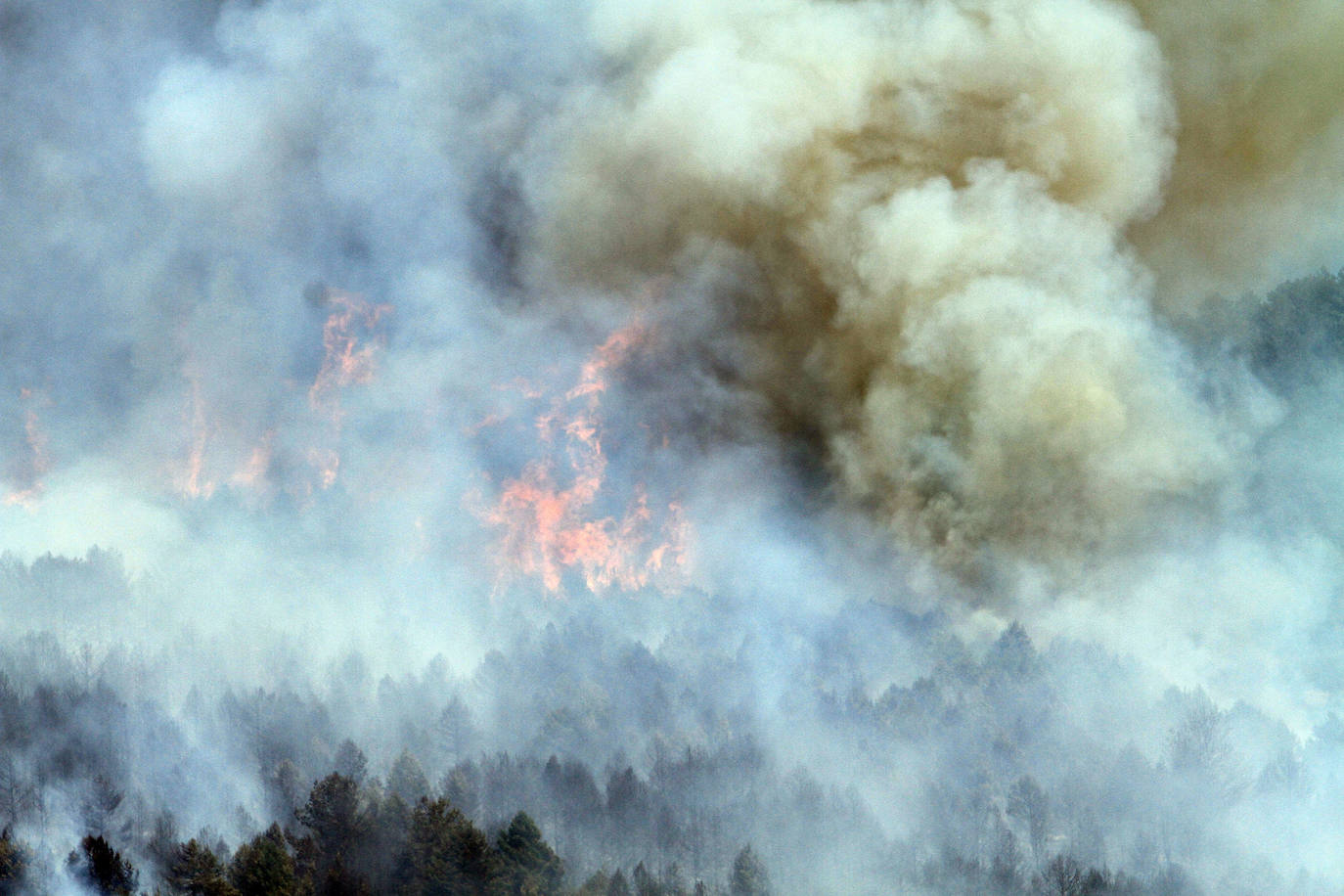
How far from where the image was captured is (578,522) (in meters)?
114

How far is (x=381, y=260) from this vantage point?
119188 millimetres

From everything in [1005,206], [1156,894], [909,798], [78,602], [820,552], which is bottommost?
[1156,894]

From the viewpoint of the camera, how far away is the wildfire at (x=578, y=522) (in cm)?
11281

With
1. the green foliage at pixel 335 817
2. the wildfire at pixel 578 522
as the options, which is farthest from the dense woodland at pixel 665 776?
the wildfire at pixel 578 522

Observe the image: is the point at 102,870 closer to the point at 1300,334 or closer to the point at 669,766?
the point at 669,766

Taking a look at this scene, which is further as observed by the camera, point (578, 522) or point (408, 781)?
point (578, 522)

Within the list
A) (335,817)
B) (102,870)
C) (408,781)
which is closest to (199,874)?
(102,870)

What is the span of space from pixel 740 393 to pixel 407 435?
25994mm

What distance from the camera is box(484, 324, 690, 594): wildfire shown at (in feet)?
370

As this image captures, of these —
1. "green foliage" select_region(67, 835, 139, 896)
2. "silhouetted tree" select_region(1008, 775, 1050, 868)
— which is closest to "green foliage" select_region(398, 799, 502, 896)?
"green foliage" select_region(67, 835, 139, 896)

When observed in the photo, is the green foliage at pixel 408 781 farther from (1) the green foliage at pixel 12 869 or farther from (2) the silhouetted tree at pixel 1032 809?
(2) the silhouetted tree at pixel 1032 809

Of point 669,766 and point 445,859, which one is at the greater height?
point 669,766

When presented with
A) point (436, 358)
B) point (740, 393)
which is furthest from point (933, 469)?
point (436, 358)

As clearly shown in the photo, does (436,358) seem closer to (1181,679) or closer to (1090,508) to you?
(1090,508)
